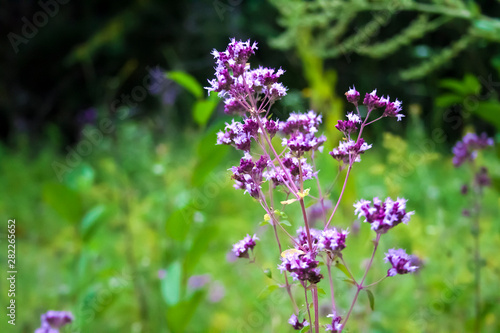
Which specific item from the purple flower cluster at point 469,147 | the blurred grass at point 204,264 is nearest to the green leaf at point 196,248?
the blurred grass at point 204,264

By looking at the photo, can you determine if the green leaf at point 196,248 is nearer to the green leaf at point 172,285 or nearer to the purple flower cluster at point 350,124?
the green leaf at point 172,285

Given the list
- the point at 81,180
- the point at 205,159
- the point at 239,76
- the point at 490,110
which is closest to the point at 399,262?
the point at 239,76

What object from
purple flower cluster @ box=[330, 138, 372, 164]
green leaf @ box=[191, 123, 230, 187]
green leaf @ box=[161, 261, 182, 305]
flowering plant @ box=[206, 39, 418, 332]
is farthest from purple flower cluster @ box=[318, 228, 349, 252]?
green leaf @ box=[161, 261, 182, 305]

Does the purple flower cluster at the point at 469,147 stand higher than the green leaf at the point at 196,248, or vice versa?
the purple flower cluster at the point at 469,147

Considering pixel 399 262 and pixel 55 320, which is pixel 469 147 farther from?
pixel 55 320

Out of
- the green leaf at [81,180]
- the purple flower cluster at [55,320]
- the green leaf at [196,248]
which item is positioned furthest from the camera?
the green leaf at [81,180]

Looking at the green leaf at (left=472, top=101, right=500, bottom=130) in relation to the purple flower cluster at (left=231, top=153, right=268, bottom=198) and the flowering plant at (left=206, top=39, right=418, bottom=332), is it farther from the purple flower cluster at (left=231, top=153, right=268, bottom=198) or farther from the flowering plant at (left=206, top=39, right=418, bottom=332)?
the purple flower cluster at (left=231, top=153, right=268, bottom=198)

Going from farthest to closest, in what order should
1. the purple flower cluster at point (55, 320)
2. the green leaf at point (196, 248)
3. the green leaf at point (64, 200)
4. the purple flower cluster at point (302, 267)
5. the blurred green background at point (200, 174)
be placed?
the green leaf at point (64, 200) < the blurred green background at point (200, 174) < the green leaf at point (196, 248) < the purple flower cluster at point (55, 320) < the purple flower cluster at point (302, 267)

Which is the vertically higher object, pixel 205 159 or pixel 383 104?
pixel 205 159
